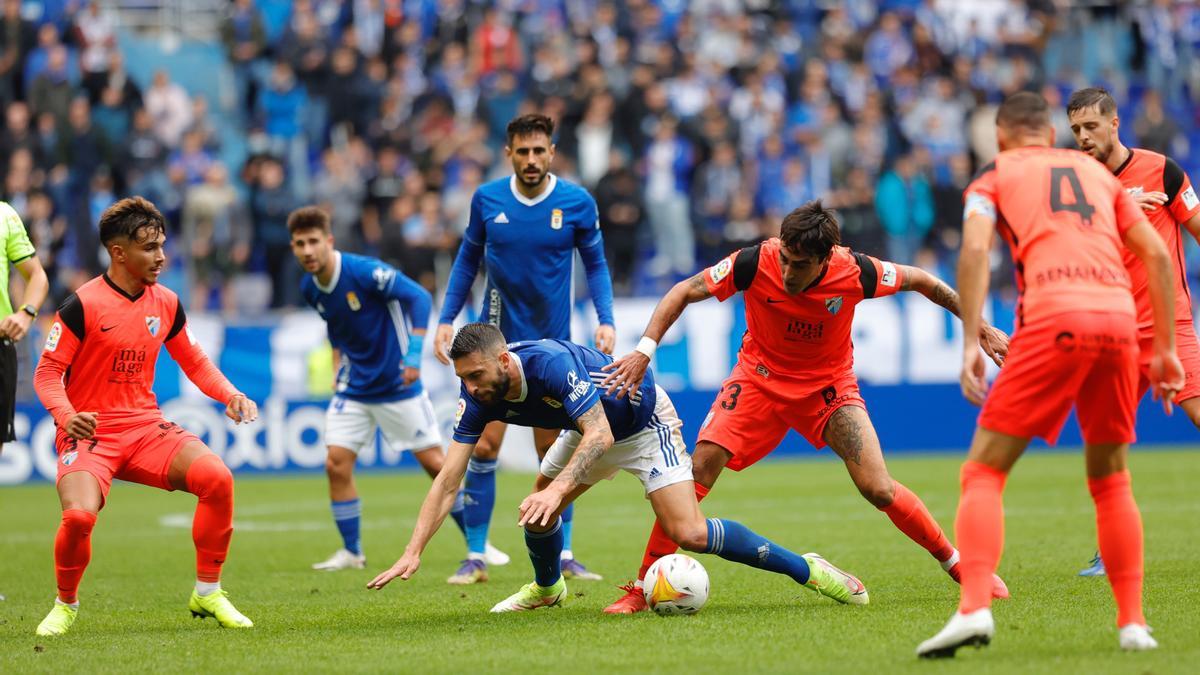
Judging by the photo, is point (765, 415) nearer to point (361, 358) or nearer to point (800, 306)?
point (800, 306)

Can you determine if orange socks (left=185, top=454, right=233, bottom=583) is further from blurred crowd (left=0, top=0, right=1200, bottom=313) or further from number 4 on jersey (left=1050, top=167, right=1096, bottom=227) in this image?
blurred crowd (left=0, top=0, right=1200, bottom=313)

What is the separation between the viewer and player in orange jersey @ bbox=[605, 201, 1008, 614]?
850cm

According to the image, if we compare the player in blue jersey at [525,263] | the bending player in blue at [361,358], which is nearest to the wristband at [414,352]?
the bending player in blue at [361,358]

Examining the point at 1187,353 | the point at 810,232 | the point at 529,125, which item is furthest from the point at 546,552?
the point at 1187,353

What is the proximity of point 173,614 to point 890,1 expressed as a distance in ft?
69.5

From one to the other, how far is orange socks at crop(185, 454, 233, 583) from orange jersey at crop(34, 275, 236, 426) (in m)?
0.47

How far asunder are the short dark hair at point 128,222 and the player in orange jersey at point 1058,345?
4516 mm

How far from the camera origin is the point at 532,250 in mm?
10820

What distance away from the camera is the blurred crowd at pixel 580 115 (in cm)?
2186

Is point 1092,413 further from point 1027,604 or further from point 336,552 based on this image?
point 336,552

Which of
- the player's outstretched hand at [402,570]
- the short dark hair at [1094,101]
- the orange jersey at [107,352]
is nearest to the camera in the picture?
the player's outstretched hand at [402,570]

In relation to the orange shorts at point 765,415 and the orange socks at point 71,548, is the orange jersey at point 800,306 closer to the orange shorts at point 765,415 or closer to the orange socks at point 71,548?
the orange shorts at point 765,415

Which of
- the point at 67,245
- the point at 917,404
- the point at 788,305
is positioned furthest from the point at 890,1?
the point at 788,305

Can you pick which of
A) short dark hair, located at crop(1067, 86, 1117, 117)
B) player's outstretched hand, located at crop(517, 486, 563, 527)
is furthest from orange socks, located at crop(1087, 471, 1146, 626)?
short dark hair, located at crop(1067, 86, 1117, 117)
